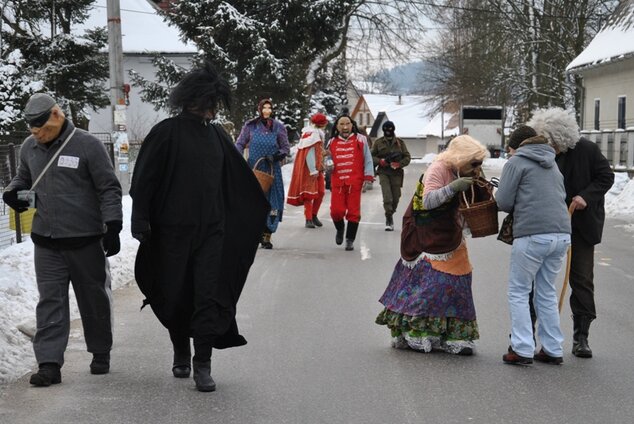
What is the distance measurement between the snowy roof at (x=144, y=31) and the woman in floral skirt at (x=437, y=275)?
47.5m

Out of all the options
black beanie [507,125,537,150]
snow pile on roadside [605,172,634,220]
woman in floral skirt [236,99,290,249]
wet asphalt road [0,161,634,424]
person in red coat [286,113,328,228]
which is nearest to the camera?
wet asphalt road [0,161,634,424]

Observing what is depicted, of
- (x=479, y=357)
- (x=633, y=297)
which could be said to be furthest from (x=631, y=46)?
(x=479, y=357)

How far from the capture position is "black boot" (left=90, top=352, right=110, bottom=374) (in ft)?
21.6

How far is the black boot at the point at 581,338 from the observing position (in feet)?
23.7

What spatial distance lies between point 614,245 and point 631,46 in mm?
21873

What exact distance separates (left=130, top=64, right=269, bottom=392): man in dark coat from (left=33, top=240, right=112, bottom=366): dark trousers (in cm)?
40

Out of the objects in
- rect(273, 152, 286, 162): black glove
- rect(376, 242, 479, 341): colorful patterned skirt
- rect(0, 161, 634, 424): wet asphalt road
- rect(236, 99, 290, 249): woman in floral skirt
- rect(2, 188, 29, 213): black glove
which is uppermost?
rect(236, 99, 290, 249): woman in floral skirt

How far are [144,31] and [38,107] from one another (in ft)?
169

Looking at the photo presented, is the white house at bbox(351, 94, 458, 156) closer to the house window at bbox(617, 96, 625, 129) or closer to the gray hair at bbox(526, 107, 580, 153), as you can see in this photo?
the house window at bbox(617, 96, 625, 129)

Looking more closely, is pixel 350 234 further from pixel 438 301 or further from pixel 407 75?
pixel 407 75

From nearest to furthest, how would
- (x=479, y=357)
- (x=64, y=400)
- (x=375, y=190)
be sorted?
1. (x=64, y=400)
2. (x=479, y=357)
3. (x=375, y=190)

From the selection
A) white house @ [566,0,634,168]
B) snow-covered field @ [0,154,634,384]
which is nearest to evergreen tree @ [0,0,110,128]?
white house @ [566,0,634,168]

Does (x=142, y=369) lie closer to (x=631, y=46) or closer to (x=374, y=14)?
(x=631, y=46)

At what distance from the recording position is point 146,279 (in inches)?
243
